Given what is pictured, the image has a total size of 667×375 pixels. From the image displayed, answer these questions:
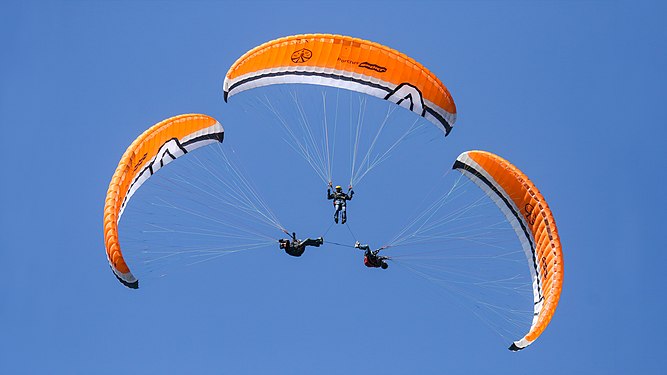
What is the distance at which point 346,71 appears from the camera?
29.1m

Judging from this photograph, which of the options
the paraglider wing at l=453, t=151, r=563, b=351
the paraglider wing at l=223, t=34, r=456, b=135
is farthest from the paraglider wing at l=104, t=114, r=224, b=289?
the paraglider wing at l=453, t=151, r=563, b=351

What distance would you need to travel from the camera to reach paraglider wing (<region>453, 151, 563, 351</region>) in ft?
94.8

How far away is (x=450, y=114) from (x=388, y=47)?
1.99 m

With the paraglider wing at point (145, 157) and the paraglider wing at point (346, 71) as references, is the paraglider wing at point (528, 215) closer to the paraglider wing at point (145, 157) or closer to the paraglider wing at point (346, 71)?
the paraglider wing at point (346, 71)

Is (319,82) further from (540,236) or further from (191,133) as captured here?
(540,236)

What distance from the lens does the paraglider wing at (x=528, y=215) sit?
2891cm

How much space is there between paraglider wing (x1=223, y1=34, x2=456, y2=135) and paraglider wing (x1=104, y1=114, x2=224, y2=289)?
1441mm

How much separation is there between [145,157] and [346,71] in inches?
179

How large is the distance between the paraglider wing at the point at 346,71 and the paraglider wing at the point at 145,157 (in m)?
1.44

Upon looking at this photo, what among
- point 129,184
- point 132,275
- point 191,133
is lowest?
point 132,275

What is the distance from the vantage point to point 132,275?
2695 centimetres

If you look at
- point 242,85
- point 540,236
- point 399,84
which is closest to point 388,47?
point 399,84

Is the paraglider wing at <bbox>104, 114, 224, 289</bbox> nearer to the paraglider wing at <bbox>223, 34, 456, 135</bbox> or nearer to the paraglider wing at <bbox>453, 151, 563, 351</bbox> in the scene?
the paraglider wing at <bbox>223, 34, 456, 135</bbox>

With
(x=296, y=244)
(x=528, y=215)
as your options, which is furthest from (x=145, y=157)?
(x=528, y=215)
